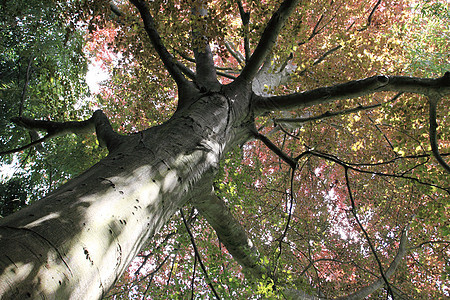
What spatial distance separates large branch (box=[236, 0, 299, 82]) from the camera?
8.05 feet

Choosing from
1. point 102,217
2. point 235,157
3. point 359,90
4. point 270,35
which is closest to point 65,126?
point 102,217

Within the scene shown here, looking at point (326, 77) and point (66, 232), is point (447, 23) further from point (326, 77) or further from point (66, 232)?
point (66, 232)

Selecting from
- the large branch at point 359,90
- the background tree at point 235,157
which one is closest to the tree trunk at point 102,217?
the background tree at point 235,157

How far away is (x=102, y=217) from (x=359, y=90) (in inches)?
94.9

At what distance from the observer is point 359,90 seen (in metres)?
2.44

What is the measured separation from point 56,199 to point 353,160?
6462 mm

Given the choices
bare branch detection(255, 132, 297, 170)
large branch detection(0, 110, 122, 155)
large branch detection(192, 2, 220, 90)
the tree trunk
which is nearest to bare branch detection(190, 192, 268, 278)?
bare branch detection(255, 132, 297, 170)

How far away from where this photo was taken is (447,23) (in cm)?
593

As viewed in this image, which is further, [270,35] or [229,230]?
[229,230]

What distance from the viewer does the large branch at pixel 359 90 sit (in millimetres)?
2166

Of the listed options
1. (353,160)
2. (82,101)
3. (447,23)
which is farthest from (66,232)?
(447,23)

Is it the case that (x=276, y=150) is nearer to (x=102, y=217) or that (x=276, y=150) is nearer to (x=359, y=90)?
(x=359, y=90)

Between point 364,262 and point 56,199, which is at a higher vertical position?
point 364,262

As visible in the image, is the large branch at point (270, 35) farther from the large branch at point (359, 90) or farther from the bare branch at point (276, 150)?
the bare branch at point (276, 150)
